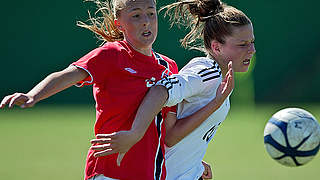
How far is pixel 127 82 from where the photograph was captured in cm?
342

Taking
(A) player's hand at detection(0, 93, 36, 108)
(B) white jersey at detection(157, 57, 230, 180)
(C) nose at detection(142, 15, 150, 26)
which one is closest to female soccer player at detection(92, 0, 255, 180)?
(B) white jersey at detection(157, 57, 230, 180)

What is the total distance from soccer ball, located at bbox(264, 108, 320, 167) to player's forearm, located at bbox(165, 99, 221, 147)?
1.09m

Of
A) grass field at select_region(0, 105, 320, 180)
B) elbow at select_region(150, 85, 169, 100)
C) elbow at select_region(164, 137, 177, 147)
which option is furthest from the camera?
grass field at select_region(0, 105, 320, 180)

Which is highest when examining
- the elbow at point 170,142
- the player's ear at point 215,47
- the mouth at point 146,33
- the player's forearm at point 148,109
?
the mouth at point 146,33

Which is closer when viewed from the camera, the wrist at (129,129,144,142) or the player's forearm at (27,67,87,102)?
the player's forearm at (27,67,87,102)

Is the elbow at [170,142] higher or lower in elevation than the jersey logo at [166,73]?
lower

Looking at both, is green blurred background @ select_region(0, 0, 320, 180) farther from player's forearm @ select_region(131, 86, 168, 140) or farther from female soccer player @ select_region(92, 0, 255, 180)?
player's forearm @ select_region(131, 86, 168, 140)

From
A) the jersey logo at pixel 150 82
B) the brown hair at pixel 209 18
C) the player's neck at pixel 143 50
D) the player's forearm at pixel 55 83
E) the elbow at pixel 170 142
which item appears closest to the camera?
the player's forearm at pixel 55 83

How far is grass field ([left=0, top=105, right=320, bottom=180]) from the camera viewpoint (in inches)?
309

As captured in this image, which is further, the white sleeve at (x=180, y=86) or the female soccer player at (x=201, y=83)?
the female soccer player at (x=201, y=83)

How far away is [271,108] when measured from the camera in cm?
1502

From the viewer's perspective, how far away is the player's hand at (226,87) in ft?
11.6

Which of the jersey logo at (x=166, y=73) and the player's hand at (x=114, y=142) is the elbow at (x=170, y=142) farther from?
the player's hand at (x=114, y=142)

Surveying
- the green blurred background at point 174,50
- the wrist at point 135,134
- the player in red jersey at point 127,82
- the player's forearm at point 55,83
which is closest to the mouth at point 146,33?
the player in red jersey at point 127,82
